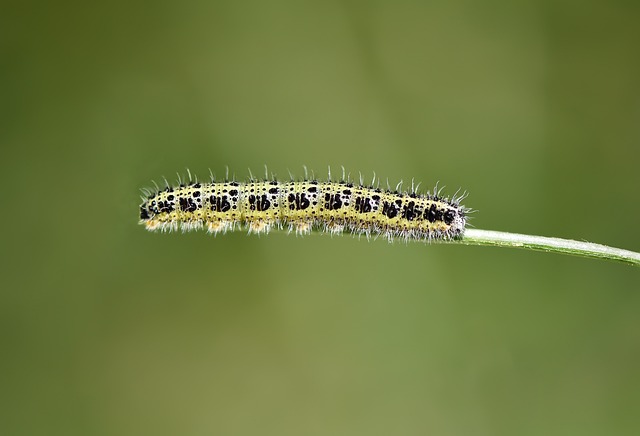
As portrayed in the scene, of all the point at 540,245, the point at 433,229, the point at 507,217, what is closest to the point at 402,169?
the point at 507,217

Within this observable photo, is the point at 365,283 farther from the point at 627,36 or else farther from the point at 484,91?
the point at 627,36

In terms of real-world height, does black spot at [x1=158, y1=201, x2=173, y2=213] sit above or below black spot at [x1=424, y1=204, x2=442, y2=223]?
above

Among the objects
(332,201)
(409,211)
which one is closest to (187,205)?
(332,201)

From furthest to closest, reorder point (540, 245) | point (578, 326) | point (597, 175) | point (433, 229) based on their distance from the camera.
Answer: point (597, 175) < point (578, 326) < point (433, 229) < point (540, 245)

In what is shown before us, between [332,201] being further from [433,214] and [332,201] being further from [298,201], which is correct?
[433,214]

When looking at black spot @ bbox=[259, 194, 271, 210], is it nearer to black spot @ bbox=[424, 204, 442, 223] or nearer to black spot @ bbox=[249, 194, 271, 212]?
black spot @ bbox=[249, 194, 271, 212]

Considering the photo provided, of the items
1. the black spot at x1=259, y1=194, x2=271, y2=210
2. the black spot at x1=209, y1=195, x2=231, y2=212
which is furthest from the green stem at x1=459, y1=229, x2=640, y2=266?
the black spot at x1=209, y1=195, x2=231, y2=212
